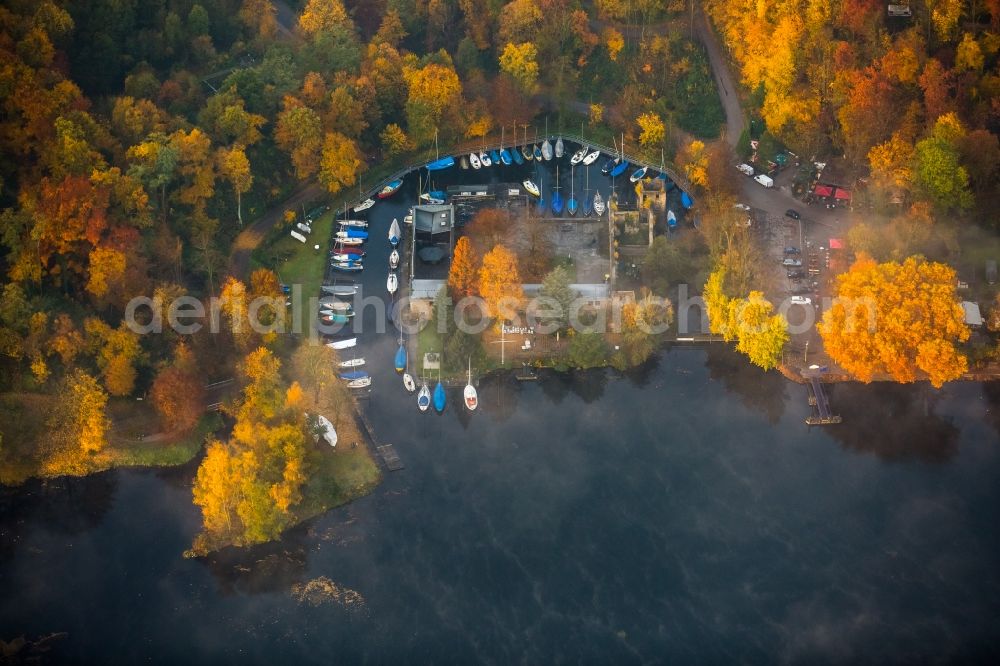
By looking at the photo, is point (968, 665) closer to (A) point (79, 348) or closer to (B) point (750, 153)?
(B) point (750, 153)

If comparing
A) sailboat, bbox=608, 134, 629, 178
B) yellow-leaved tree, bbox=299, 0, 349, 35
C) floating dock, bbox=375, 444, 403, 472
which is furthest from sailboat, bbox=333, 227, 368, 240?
→ sailboat, bbox=608, 134, 629, 178

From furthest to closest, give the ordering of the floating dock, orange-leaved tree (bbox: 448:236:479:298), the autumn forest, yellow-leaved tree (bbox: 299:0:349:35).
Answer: yellow-leaved tree (bbox: 299:0:349:35) → orange-leaved tree (bbox: 448:236:479:298) → the autumn forest → the floating dock

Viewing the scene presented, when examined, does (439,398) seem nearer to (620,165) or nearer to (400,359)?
(400,359)

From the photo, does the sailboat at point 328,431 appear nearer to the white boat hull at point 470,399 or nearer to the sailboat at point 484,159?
the white boat hull at point 470,399

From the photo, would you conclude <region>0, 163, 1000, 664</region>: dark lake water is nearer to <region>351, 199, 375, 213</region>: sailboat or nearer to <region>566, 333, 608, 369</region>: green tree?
<region>566, 333, 608, 369</region>: green tree

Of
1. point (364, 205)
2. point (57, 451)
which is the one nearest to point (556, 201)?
point (364, 205)

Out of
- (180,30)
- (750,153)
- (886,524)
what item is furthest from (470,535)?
(180,30)
